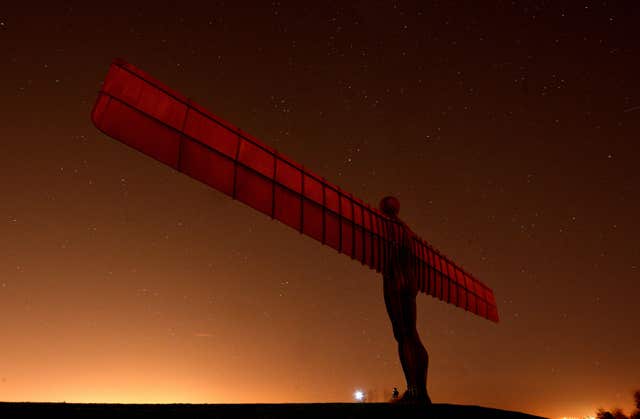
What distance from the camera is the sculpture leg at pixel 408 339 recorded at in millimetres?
4488

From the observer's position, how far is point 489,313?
6.66 m

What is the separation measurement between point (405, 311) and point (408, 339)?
0.29 m

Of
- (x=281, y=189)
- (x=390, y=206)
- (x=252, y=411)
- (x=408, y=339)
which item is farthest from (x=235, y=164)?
(x=408, y=339)

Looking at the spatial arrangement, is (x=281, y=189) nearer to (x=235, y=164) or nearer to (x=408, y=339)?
(x=235, y=164)

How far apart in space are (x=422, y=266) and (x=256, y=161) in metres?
2.57

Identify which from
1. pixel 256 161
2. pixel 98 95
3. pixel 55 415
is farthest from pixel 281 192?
pixel 55 415

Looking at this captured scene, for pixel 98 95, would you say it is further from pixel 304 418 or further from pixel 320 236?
pixel 304 418

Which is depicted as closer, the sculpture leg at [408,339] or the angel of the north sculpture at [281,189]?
the angel of the north sculpture at [281,189]

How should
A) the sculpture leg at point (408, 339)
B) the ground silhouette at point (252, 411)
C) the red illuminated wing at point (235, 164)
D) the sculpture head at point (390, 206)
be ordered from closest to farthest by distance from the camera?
the ground silhouette at point (252, 411), the red illuminated wing at point (235, 164), the sculpture leg at point (408, 339), the sculpture head at point (390, 206)

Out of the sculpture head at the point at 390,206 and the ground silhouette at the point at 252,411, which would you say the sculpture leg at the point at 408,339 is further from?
the ground silhouette at the point at 252,411

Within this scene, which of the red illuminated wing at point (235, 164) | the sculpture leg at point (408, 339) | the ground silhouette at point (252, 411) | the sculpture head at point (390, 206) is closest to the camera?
the ground silhouette at point (252, 411)

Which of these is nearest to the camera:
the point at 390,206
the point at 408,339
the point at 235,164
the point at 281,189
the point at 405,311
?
the point at 235,164

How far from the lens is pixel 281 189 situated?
4.14m

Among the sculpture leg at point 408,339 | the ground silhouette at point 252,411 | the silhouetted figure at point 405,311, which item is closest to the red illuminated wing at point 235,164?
the silhouetted figure at point 405,311
